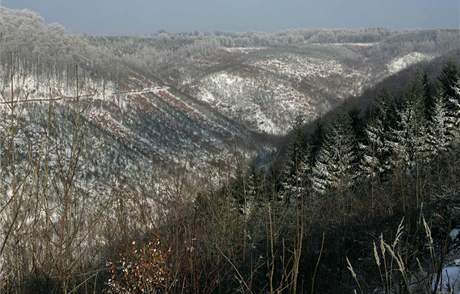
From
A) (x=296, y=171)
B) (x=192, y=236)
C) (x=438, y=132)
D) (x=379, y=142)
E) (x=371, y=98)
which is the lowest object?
(x=371, y=98)

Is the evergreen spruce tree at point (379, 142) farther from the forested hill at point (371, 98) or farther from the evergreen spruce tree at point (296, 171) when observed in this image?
the evergreen spruce tree at point (296, 171)

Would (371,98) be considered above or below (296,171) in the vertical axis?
below

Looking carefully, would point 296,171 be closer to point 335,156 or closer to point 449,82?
point 335,156

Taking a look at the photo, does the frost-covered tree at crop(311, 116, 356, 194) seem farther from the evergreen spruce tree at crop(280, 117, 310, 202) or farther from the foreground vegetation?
the foreground vegetation

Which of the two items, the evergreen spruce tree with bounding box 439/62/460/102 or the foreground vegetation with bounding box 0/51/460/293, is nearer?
the foreground vegetation with bounding box 0/51/460/293

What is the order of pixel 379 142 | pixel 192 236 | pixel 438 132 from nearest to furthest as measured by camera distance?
pixel 192 236 → pixel 379 142 → pixel 438 132

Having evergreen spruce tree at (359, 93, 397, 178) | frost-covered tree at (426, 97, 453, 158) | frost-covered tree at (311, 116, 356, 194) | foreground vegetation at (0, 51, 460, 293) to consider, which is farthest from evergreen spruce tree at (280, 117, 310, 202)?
frost-covered tree at (426, 97, 453, 158)

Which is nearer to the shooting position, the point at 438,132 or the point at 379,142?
the point at 379,142

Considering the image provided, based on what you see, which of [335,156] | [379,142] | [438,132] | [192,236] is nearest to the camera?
[192,236]

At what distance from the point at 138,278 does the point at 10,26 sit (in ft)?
528

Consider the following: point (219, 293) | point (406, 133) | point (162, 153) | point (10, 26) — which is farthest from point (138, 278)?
point (10, 26)

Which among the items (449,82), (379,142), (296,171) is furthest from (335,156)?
(296,171)

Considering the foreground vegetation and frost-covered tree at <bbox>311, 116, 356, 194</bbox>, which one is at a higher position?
the foreground vegetation

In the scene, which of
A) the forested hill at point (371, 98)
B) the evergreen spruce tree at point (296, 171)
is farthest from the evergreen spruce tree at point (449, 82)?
the evergreen spruce tree at point (296, 171)
